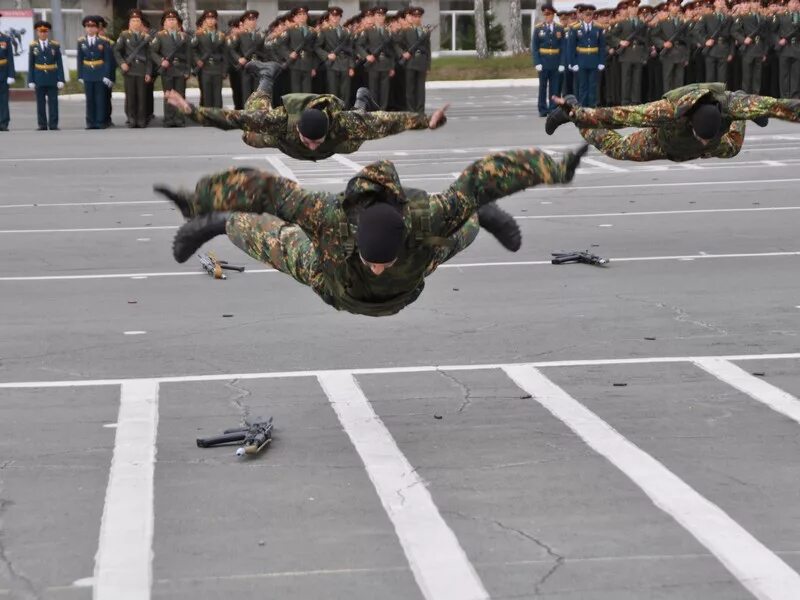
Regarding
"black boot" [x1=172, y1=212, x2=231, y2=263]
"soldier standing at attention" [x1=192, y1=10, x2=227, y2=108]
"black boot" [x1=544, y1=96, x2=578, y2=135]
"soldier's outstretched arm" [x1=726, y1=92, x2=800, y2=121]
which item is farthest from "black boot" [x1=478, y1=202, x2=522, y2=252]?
"soldier standing at attention" [x1=192, y1=10, x2=227, y2=108]

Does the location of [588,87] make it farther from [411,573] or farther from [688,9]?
[411,573]

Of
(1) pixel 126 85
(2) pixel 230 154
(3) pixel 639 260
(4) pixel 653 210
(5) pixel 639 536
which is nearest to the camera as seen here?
(5) pixel 639 536

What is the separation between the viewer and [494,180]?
324 inches

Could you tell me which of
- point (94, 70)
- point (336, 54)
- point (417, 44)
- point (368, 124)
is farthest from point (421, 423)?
point (417, 44)

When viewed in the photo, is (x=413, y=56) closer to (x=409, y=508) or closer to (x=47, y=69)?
(x=47, y=69)

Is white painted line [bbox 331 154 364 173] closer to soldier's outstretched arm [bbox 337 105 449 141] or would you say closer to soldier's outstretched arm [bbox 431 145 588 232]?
soldier's outstretched arm [bbox 337 105 449 141]

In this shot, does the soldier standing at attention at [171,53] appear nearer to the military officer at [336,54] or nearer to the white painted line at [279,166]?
the military officer at [336,54]

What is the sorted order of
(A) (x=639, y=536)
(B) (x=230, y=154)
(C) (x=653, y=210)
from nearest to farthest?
(A) (x=639, y=536), (C) (x=653, y=210), (B) (x=230, y=154)

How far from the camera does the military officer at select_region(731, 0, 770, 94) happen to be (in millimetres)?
34312

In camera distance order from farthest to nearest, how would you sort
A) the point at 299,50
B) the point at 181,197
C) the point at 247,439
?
the point at 299,50
the point at 181,197
the point at 247,439

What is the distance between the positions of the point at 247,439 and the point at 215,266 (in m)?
6.29

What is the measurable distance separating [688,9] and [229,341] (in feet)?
84.7

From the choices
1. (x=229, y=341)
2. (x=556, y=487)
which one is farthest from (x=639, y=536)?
(x=229, y=341)

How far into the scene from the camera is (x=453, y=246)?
860cm
